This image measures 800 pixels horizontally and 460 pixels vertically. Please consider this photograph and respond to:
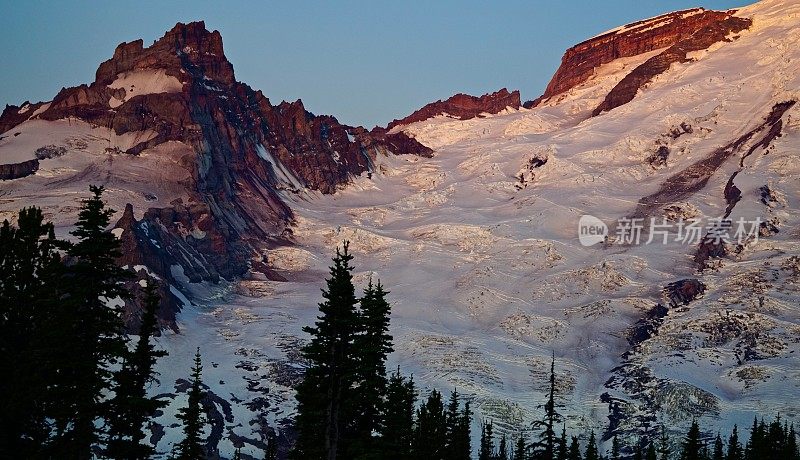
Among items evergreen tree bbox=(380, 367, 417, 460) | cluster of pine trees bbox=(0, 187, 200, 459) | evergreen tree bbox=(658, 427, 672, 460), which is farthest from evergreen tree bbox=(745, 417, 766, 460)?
cluster of pine trees bbox=(0, 187, 200, 459)

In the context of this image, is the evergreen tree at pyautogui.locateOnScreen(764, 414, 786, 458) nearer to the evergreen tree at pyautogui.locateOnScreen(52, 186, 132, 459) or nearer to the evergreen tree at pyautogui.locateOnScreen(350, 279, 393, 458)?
the evergreen tree at pyautogui.locateOnScreen(350, 279, 393, 458)

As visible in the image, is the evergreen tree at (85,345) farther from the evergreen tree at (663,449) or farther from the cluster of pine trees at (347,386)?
the evergreen tree at (663,449)

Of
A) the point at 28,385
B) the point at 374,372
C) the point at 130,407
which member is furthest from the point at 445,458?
the point at 28,385

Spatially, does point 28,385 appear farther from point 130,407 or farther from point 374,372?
point 374,372

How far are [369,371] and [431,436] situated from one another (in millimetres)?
25944

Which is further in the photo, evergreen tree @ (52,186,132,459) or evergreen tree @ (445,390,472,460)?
evergreen tree @ (445,390,472,460)

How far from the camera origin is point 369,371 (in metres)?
62.4

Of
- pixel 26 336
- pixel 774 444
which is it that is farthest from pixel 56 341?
pixel 774 444

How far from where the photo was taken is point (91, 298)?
52625 millimetres

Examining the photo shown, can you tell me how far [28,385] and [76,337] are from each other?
2923 mm

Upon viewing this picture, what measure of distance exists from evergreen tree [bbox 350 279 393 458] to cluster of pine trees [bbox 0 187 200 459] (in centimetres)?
1249

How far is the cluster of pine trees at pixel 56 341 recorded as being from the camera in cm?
5144

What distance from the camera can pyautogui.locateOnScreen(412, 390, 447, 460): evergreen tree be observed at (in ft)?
275

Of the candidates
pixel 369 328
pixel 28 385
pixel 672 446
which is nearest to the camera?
pixel 28 385
